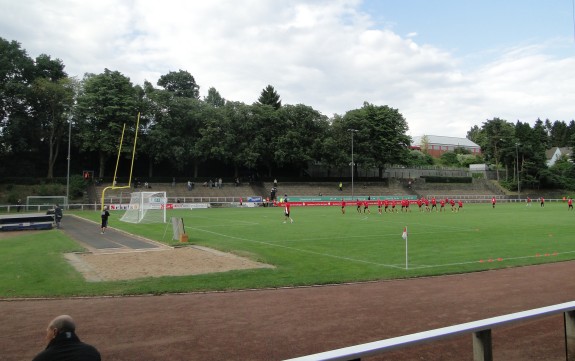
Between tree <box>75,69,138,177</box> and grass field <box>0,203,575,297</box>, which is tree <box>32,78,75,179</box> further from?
grass field <box>0,203,575,297</box>

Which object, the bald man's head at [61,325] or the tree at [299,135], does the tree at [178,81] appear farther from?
the bald man's head at [61,325]

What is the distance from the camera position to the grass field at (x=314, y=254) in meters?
13.0

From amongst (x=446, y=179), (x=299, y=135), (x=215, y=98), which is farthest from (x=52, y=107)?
(x=446, y=179)

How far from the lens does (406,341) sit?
3494 mm

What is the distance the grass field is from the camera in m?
13.0

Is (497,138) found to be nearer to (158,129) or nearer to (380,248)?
(158,129)

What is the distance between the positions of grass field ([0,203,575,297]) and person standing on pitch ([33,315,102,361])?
8.07 meters

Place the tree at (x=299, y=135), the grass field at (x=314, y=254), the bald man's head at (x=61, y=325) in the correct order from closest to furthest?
the bald man's head at (x=61, y=325)
the grass field at (x=314, y=254)
the tree at (x=299, y=135)

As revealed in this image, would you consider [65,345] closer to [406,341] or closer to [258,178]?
[406,341]

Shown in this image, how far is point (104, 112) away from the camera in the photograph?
62719mm

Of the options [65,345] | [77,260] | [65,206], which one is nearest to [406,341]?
[65,345]

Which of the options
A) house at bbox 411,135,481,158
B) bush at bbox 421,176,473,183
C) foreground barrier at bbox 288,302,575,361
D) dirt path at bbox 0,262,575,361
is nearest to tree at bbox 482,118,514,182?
bush at bbox 421,176,473,183

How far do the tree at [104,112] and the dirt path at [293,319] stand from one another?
5509cm

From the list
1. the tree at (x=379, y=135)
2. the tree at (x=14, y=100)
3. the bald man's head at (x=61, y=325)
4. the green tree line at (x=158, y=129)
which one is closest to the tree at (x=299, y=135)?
the green tree line at (x=158, y=129)
